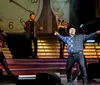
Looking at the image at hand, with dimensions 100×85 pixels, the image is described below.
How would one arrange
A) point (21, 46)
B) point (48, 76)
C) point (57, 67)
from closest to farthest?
point (48, 76), point (57, 67), point (21, 46)

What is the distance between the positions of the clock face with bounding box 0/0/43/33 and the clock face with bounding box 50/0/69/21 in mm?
808

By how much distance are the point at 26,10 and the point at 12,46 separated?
1.77m

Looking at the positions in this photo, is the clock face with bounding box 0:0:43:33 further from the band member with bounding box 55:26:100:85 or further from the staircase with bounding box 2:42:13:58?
the band member with bounding box 55:26:100:85

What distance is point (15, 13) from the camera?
14070mm

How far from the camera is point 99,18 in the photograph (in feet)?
43.8

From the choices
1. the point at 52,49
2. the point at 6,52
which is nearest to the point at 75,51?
the point at 52,49

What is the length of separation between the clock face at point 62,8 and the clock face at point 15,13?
0.81 m

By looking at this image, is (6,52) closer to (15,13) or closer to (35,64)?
(35,64)

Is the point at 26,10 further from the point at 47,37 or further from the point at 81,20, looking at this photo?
the point at 81,20

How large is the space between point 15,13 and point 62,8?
1.99 metres

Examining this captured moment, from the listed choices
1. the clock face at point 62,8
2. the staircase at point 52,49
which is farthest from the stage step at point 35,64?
the clock face at point 62,8

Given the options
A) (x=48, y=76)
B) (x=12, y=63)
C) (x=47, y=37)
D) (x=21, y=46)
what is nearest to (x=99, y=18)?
(x=47, y=37)

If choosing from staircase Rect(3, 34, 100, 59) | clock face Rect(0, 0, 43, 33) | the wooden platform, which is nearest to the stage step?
the wooden platform

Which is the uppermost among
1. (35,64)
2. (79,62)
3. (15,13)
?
(15,13)
